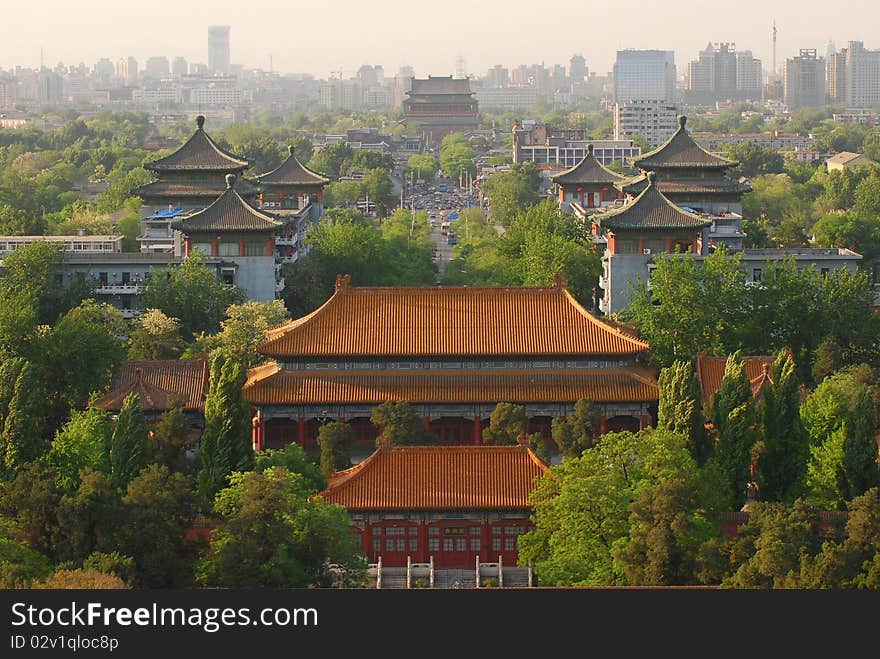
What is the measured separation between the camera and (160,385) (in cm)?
3684

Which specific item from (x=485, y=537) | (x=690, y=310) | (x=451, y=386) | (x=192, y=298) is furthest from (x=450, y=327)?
(x=192, y=298)

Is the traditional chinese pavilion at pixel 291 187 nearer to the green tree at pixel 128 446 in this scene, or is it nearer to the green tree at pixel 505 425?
the green tree at pixel 505 425

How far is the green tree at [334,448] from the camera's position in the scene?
108ft

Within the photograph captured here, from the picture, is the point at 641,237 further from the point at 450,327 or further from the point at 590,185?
the point at 590,185

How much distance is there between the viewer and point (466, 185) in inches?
4872

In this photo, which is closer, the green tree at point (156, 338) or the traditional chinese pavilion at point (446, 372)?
the traditional chinese pavilion at point (446, 372)

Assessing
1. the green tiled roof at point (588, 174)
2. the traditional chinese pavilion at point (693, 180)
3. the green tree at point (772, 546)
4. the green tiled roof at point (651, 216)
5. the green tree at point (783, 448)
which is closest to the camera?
the green tree at point (772, 546)

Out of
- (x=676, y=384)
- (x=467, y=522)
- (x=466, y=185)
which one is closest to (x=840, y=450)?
(x=676, y=384)

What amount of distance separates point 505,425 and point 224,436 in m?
6.38

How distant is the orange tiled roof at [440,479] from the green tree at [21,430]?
5485 mm

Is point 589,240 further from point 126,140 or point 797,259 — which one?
point 126,140

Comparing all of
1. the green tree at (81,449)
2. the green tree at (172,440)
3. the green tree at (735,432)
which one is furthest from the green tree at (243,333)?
the green tree at (735,432)

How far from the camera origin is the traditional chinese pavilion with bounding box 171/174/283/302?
51375 millimetres

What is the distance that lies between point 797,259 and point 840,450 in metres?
24.9
